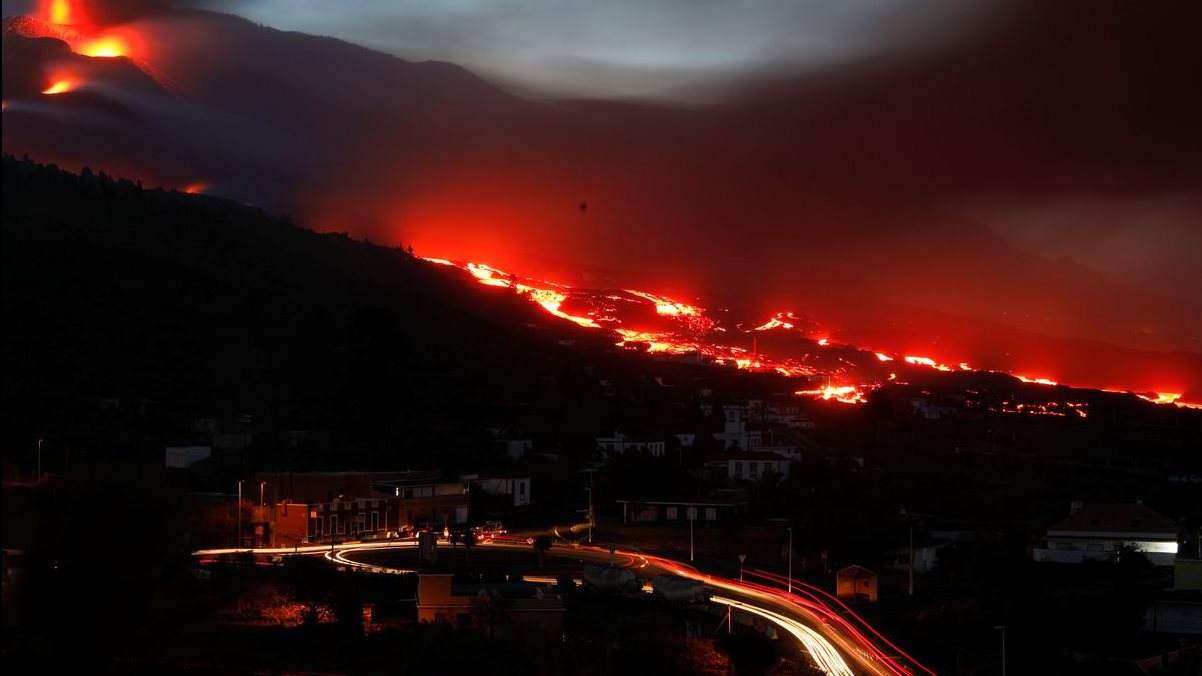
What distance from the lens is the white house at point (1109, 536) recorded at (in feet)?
93.1

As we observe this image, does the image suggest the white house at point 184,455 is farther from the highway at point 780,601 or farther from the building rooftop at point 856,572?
the building rooftop at point 856,572

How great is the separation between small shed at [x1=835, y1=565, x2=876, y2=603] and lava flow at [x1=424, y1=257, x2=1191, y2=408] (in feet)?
130

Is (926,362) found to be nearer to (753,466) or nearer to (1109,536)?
(753,466)

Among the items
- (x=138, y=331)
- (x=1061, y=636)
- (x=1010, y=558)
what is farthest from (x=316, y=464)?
(x=1061, y=636)

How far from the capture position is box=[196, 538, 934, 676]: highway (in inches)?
775

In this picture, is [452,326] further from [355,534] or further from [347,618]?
[347,618]

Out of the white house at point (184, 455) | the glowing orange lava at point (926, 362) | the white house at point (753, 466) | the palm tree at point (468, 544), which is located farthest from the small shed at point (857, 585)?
the glowing orange lava at point (926, 362)

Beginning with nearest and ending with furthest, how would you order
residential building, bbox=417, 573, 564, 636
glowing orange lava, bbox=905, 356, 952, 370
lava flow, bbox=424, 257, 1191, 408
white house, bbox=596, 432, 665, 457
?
residential building, bbox=417, 573, 564, 636
white house, bbox=596, 432, 665, 457
lava flow, bbox=424, 257, 1191, 408
glowing orange lava, bbox=905, 356, 952, 370

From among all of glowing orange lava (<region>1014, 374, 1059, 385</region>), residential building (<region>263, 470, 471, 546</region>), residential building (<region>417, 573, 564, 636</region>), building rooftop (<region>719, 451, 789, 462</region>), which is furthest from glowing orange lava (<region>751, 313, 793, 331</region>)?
residential building (<region>417, 573, 564, 636</region>)

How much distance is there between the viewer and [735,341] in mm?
89750

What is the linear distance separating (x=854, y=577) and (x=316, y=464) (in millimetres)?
16715

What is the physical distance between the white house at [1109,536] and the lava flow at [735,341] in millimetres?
34119

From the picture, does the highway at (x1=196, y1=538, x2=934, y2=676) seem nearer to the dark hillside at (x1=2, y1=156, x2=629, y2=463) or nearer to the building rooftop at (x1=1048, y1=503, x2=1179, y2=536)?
the dark hillside at (x1=2, y1=156, x2=629, y2=463)

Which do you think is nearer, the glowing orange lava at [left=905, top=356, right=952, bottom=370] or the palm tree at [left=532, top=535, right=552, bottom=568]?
the palm tree at [left=532, top=535, right=552, bottom=568]
